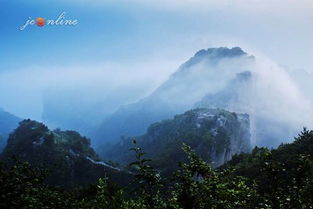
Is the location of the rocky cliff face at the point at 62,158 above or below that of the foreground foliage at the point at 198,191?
above

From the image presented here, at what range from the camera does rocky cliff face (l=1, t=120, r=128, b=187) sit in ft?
497

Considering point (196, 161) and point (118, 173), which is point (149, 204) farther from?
point (118, 173)

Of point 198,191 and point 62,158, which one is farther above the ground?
point 62,158

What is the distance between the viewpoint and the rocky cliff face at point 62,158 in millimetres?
151625

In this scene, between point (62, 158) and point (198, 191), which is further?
point (62, 158)

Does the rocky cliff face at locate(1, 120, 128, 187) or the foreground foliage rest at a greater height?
the rocky cliff face at locate(1, 120, 128, 187)

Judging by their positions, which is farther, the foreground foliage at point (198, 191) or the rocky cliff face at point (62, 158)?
the rocky cliff face at point (62, 158)

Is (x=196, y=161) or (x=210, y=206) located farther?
(x=196, y=161)

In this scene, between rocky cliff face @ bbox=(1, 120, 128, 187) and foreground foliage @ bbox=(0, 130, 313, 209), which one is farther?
rocky cliff face @ bbox=(1, 120, 128, 187)

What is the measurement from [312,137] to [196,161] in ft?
288

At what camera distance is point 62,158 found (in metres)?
157

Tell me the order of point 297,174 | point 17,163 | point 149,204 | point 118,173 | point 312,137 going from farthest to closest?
1. point 118,173
2. point 312,137
3. point 17,163
4. point 149,204
5. point 297,174

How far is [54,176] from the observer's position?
149375mm

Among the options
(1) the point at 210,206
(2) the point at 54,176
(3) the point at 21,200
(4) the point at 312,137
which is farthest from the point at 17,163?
(2) the point at 54,176
